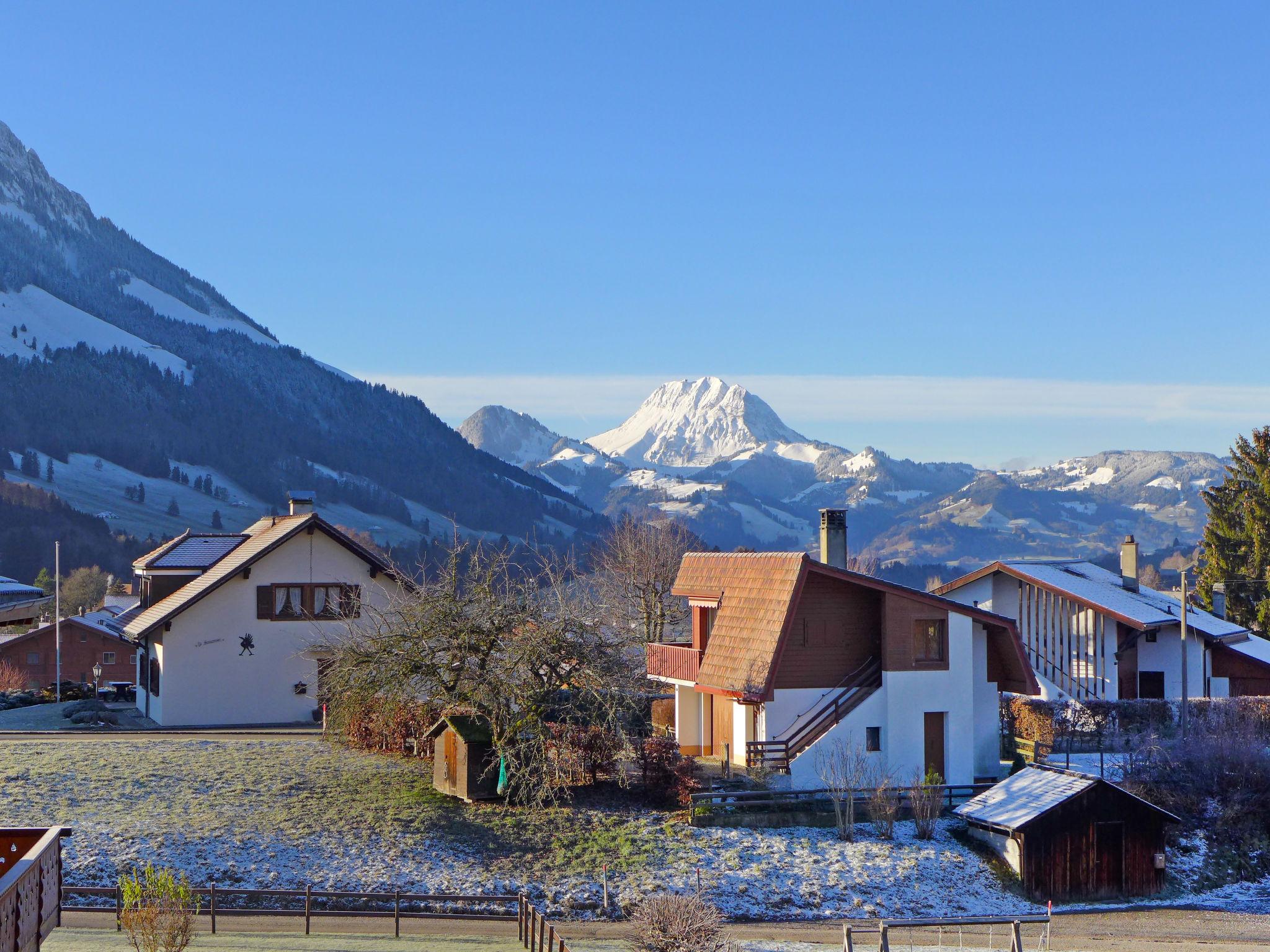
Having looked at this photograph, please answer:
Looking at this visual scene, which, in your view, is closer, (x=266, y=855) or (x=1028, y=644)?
(x=266, y=855)

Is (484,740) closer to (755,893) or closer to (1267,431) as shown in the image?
(755,893)

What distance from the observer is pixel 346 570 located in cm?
5231

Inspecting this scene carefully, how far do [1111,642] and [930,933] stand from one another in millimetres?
27444

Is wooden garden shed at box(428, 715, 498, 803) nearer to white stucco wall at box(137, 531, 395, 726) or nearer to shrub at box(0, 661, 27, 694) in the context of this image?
white stucco wall at box(137, 531, 395, 726)

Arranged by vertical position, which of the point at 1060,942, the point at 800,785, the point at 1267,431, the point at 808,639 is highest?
the point at 1267,431

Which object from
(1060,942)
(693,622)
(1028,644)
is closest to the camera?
(1060,942)

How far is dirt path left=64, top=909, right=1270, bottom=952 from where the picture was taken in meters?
27.7

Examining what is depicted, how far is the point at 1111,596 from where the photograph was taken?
56.4 m

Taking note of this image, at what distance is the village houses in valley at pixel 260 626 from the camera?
49719 mm

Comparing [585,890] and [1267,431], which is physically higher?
[1267,431]

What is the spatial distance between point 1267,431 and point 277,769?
55.5m

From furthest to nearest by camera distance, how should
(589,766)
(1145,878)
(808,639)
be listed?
1. (808,639)
2. (589,766)
3. (1145,878)

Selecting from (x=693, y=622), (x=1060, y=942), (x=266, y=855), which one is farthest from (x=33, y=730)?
(x=1060, y=942)

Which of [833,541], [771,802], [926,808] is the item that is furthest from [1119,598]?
[771,802]
